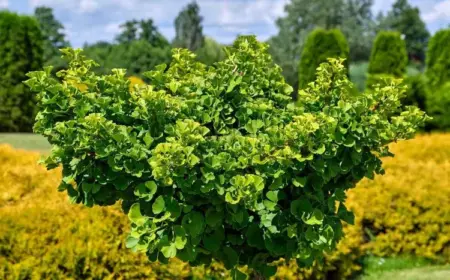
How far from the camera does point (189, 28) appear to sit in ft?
140

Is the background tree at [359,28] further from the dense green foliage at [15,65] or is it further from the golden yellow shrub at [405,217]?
the golden yellow shrub at [405,217]

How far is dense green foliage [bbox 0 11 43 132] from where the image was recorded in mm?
16062

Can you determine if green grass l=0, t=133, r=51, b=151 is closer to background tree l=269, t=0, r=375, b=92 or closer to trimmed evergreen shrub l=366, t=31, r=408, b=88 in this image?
trimmed evergreen shrub l=366, t=31, r=408, b=88

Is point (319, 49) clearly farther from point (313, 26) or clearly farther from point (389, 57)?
point (313, 26)

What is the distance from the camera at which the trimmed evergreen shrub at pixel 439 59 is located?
1884 centimetres

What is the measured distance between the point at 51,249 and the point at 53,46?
151 ft

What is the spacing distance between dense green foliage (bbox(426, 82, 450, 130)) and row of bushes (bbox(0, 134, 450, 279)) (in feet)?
24.1

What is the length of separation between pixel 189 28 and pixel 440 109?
30357mm

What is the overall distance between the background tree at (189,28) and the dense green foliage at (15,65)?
26.4m

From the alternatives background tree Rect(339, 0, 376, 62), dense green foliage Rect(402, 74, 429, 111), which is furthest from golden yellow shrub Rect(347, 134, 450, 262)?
background tree Rect(339, 0, 376, 62)

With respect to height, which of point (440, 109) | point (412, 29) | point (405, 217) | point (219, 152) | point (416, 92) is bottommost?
point (405, 217)

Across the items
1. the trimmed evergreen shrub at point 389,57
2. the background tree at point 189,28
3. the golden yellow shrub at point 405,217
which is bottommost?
the golden yellow shrub at point 405,217

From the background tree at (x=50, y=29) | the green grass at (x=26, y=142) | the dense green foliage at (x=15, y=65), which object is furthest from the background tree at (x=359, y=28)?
the green grass at (x=26, y=142)

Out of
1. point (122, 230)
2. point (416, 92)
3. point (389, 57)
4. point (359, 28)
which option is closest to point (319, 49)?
point (389, 57)
